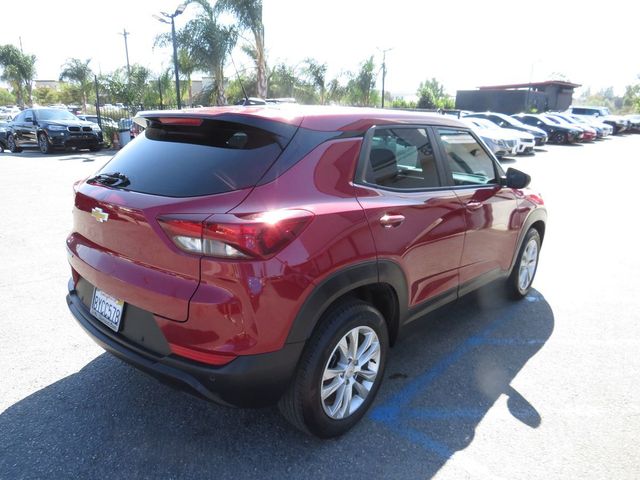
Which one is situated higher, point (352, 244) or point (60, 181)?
point (352, 244)

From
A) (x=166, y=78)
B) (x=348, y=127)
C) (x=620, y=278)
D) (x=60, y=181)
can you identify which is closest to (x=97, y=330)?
(x=348, y=127)

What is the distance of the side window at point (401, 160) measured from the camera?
2719mm

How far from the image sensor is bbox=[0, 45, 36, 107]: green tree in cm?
4897

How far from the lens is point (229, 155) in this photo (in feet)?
7.64

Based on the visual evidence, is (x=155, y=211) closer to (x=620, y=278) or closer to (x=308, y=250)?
(x=308, y=250)

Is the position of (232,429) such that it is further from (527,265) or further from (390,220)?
(527,265)

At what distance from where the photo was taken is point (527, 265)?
4.52 m

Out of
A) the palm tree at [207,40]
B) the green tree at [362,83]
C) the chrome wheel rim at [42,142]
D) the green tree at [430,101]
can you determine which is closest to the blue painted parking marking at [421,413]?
the chrome wheel rim at [42,142]

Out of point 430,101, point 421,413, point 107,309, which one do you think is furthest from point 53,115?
point 430,101

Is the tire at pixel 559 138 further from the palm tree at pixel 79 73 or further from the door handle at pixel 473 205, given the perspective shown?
the palm tree at pixel 79 73

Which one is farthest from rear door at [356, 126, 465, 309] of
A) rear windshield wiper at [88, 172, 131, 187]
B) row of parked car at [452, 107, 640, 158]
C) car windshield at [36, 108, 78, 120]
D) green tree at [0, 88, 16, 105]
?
green tree at [0, 88, 16, 105]

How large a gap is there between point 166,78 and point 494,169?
29792 millimetres

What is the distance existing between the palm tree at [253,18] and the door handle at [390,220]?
25.9 metres

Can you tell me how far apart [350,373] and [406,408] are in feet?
Answer: 1.79
